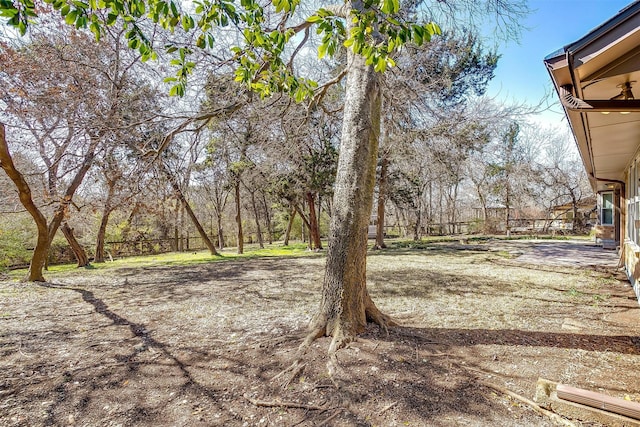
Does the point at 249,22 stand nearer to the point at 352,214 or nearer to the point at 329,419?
the point at 352,214

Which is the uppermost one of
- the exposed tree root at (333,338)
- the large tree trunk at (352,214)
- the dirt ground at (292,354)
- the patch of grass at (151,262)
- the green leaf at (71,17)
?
the green leaf at (71,17)

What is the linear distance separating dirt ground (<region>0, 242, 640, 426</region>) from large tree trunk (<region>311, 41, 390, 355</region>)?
234mm

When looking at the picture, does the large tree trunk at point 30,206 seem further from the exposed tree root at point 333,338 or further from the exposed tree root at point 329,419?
the exposed tree root at point 329,419

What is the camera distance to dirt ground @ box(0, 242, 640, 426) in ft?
6.80

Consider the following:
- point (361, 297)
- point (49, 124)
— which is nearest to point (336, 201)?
point (361, 297)

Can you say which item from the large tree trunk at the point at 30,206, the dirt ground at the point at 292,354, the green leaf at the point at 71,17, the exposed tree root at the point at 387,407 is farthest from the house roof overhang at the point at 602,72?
the large tree trunk at the point at 30,206

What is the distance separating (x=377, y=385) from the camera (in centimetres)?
231

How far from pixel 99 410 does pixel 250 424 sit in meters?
1.08

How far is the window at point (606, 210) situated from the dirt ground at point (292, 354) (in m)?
7.30

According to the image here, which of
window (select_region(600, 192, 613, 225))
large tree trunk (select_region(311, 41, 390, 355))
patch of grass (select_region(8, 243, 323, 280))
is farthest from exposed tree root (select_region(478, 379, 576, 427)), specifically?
window (select_region(600, 192, 613, 225))

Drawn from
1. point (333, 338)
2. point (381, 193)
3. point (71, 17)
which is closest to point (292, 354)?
point (333, 338)

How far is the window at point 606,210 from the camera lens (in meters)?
11.0

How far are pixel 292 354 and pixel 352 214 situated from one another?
1.38 m

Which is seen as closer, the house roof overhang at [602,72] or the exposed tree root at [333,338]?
the house roof overhang at [602,72]
